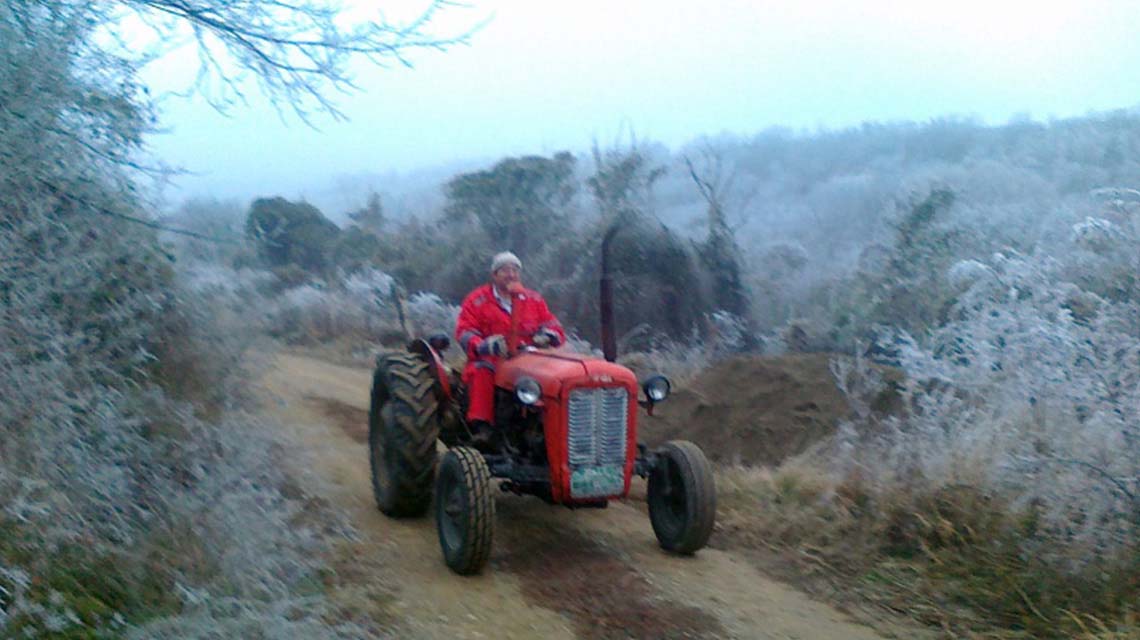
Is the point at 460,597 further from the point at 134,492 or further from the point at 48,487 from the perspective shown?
the point at 48,487

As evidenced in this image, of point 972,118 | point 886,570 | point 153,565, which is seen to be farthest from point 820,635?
point 972,118

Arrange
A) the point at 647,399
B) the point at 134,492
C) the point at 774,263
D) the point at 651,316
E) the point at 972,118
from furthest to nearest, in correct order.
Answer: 1. the point at 972,118
2. the point at 774,263
3. the point at 651,316
4. the point at 647,399
5. the point at 134,492

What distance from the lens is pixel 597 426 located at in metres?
6.53

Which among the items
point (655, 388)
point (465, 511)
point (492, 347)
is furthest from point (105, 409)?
point (655, 388)

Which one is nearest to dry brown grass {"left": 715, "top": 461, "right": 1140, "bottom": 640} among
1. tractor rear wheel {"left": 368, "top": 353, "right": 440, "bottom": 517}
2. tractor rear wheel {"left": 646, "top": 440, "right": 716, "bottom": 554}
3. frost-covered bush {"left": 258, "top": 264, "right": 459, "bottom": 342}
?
tractor rear wheel {"left": 646, "top": 440, "right": 716, "bottom": 554}

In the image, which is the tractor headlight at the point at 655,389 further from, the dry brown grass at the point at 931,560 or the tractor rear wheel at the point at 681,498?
the dry brown grass at the point at 931,560

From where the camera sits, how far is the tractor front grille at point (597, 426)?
6.46 meters

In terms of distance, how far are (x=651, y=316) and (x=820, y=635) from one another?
1014cm

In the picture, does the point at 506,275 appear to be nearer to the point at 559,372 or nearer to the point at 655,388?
the point at 559,372

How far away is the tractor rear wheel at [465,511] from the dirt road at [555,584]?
0.13 metres

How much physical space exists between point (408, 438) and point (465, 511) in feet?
3.57

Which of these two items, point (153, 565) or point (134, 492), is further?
point (134, 492)

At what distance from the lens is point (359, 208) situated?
26875 millimetres

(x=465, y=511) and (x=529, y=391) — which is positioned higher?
(x=529, y=391)
